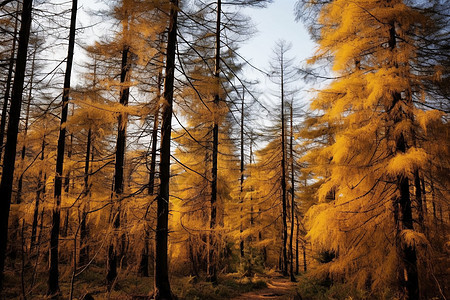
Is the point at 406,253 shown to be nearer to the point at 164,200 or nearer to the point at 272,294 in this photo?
the point at 164,200

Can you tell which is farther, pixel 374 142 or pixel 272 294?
pixel 272 294

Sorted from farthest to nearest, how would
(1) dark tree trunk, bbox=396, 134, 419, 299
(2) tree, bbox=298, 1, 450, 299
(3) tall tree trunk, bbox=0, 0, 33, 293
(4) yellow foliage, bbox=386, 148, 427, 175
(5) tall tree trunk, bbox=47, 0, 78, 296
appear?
(5) tall tree trunk, bbox=47, 0, 78, 296 < (2) tree, bbox=298, 1, 450, 299 < (1) dark tree trunk, bbox=396, 134, 419, 299 < (3) tall tree trunk, bbox=0, 0, 33, 293 < (4) yellow foliage, bbox=386, 148, 427, 175

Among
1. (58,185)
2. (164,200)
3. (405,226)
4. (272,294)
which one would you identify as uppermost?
(58,185)

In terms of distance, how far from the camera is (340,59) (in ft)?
21.9

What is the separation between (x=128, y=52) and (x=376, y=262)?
10.6 metres

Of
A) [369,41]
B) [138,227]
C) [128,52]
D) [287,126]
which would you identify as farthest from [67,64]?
[287,126]

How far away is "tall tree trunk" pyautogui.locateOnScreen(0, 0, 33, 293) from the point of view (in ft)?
15.7

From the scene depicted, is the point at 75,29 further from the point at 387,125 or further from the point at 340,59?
the point at 387,125

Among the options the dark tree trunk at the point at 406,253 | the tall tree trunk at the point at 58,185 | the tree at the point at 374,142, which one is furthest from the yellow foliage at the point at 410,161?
the tall tree trunk at the point at 58,185

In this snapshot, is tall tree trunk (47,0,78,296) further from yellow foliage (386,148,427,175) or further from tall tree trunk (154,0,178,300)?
A: yellow foliage (386,148,427,175)

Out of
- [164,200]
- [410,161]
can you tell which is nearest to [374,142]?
[410,161]

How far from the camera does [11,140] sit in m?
5.05

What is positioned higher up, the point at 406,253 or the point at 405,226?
the point at 405,226

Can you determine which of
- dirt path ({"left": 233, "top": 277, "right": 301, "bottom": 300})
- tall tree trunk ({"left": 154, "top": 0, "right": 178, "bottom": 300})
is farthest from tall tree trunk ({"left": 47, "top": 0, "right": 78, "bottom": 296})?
dirt path ({"left": 233, "top": 277, "right": 301, "bottom": 300})
